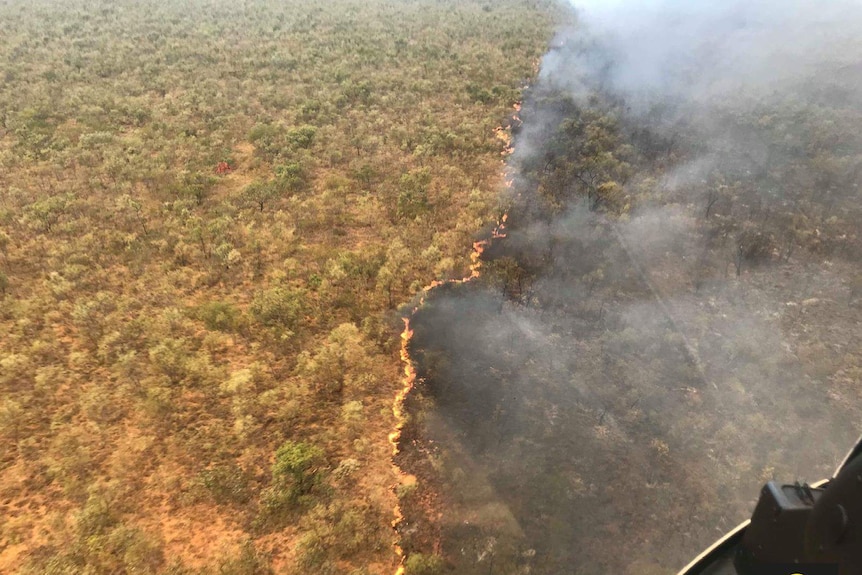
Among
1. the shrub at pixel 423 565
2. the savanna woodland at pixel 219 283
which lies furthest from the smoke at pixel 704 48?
the shrub at pixel 423 565

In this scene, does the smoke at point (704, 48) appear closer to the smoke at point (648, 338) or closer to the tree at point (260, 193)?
the smoke at point (648, 338)

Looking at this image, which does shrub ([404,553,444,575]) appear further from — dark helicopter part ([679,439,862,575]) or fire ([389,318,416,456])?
dark helicopter part ([679,439,862,575])

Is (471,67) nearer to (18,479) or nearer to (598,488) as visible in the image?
(598,488)

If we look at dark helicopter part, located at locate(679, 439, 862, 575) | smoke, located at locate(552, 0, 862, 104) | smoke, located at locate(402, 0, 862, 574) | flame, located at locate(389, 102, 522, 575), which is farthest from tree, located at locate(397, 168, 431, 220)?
dark helicopter part, located at locate(679, 439, 862, 575)

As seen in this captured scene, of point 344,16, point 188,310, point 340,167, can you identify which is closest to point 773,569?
point 188,310

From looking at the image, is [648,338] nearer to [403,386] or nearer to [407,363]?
[407,363]

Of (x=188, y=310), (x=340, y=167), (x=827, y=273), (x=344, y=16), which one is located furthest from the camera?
(x=344, y=16)
